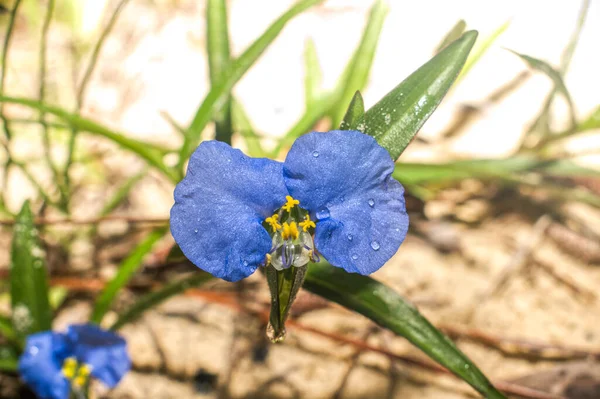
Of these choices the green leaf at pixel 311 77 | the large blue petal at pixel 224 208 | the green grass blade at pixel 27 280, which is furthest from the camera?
the green leaf at pixel 311 77

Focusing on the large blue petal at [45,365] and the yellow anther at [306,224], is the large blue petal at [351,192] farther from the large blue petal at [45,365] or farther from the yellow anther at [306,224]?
the large blue petal at [45,365]

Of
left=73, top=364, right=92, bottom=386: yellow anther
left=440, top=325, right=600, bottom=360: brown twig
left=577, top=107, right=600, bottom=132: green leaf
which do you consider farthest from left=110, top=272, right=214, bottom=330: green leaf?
left=577, top=107, right=600, bottom=132: green leaf

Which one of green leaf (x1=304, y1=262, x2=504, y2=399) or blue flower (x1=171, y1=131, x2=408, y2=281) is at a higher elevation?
blue flower (x1=171, y1=131, x2=408, y2=281)

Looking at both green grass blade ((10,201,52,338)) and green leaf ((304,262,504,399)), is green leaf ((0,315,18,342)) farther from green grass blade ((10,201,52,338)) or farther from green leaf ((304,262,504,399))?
green leaf ((304,262,504,399))

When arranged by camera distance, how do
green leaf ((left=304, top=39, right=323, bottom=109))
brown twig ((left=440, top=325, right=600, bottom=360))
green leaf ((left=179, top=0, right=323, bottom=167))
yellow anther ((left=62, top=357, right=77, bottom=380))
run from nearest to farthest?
green leaf ((left=179, top=0, right=323, bottom=167))
yellow anther ((left=62, top=357, right=77, bottom=380))
brown twig ((left=440, top=325, right=600, bottom=360))
green leaf ((left=304, top=39, right=323, bottom=109))

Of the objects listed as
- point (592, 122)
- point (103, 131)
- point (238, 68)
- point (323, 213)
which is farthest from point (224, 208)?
point (592, 122)

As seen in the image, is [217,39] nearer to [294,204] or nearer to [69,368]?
[294,204]

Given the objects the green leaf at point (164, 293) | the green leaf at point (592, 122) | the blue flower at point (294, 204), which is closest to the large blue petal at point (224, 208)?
the blue flower at point (294, 204)
